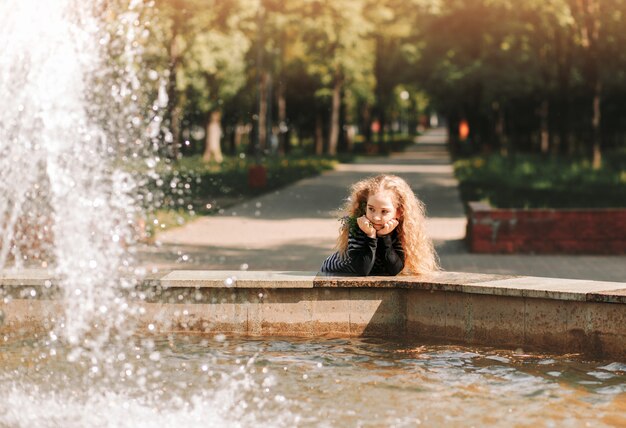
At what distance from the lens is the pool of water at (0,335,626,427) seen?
579 centimetres

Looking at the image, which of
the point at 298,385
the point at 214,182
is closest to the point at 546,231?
the point at 298,385

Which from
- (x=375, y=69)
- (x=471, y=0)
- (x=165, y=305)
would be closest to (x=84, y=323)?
(x=165, y=305)

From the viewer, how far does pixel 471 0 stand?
158ft

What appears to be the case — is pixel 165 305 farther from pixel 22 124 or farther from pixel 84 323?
pixel 22 124

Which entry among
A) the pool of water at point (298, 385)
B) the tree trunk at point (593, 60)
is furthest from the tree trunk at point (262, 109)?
the pool of water at point (298, 385)

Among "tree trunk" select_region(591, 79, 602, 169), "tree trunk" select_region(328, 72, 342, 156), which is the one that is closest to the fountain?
"tree trunk" select_region(591, 79, 602, 169)

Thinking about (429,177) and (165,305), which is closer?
(165,305)

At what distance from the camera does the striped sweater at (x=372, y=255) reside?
7753 millimetres

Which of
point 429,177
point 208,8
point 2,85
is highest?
point 208,8

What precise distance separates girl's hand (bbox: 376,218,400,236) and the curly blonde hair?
0.27 ft

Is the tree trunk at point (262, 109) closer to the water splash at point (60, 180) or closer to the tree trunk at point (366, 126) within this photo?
the tree trunk at point (366, 126)

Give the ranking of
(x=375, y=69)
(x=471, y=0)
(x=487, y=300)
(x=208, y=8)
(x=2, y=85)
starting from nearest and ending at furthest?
(x=487, y=300) < (x=2, y=85) < (x=208, y=8) < (x=471, y=0) < (x=375, y=69)

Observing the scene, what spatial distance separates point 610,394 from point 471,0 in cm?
4348

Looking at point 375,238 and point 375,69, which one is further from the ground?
point 375,69
